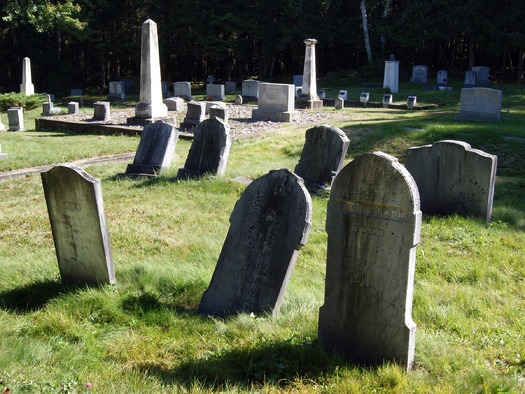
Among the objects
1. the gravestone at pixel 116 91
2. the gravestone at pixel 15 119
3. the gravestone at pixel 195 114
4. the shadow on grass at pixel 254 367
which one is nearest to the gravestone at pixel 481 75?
the gravestone at pixel 116 91

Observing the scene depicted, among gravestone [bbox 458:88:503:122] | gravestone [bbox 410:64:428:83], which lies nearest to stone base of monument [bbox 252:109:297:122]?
gravestone [bbox 458:88:503:122]

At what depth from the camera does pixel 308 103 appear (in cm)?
2450

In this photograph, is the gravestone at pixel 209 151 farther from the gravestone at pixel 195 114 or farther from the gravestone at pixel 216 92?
the gravestone at pixel 216 92

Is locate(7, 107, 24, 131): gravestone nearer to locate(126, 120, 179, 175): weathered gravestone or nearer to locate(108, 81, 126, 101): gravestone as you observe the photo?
locate(126, 120, 179, 175): weathered gravestone

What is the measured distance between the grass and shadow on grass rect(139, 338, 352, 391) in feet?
0.03

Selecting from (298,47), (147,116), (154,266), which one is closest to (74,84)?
Result: (298,47)

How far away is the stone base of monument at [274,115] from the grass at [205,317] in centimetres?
1032

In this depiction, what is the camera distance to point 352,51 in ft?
149

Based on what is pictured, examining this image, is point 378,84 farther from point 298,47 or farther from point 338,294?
point 338,294

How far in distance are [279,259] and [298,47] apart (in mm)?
43028

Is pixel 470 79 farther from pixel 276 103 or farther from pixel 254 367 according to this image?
pixel 254 367

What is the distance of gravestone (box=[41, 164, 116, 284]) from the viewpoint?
545 centimetres

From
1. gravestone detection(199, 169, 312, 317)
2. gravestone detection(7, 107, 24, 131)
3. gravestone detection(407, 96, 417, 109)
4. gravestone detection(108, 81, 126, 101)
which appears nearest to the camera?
gravestone detection(199, 169, 312, 317)

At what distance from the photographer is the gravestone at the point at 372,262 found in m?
3.86
